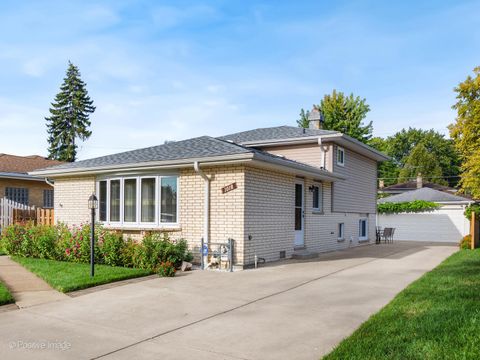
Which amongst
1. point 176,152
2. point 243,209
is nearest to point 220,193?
point 243,209

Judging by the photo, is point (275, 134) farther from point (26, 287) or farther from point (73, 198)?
point (26, 287)

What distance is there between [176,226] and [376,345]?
26.2 feet

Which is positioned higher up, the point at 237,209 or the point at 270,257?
the point at 237,209

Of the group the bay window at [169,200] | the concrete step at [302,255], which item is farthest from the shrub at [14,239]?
the concrete step at [302,255]

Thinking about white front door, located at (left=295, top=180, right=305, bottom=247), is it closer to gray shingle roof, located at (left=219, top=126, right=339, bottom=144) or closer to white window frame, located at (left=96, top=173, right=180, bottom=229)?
gray shingle roof, located at (left=219, top=126, right=339, bottom=144)

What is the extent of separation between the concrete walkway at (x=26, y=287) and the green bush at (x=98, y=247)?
1.21 m

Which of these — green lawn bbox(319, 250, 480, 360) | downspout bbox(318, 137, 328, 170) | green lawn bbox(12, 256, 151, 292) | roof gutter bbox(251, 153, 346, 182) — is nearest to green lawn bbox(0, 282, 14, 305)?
green lawn bbox(12, 256, 151, 292)

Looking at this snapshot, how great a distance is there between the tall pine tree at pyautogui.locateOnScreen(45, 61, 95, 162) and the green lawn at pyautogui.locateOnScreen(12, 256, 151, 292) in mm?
37950

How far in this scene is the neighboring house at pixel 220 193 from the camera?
1117 centimetres

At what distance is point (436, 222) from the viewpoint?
2445cm

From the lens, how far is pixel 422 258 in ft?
47.0

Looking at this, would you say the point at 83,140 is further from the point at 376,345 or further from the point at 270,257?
the point at 376,345

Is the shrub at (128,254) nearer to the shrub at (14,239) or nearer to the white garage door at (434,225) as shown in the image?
the shrub at (14,239)

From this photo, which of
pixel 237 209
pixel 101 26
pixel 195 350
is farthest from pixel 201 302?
pixel 101 26
